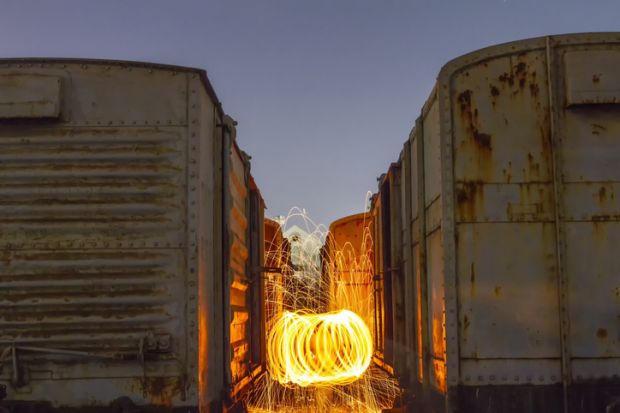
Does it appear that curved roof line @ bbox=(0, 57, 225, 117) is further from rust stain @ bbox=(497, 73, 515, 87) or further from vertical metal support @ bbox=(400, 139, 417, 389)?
vertical metal support @ bbox=(400, 139, 417, 389)

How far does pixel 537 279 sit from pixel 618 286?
0.69m

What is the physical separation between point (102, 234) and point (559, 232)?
3.88 metres

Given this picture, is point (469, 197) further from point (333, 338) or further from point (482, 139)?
point (333, 338)

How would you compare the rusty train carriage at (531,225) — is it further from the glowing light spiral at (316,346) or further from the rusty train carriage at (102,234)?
the glowing light spiral at (316,346)

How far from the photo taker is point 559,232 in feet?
22.6

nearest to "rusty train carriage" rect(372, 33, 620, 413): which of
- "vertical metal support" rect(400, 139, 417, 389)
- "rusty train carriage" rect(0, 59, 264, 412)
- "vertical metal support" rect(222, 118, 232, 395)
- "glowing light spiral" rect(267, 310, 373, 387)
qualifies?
"vertical metal support" rect(222, 118, 232, 395)

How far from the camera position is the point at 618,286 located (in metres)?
6.89

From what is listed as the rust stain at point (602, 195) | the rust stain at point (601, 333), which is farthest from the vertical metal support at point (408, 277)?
the rust stain at point (602, 195)

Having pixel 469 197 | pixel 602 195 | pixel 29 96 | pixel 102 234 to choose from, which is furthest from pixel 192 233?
pixel 602 195

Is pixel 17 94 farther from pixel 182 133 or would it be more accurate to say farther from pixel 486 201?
pixel 486 201

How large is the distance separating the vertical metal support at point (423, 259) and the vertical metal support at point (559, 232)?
5.76 ft

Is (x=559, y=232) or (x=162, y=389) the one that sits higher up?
(x=559, y=232)

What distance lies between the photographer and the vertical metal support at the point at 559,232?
6.80 m

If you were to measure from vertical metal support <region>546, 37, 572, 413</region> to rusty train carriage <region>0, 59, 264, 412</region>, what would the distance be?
304 centimetres
